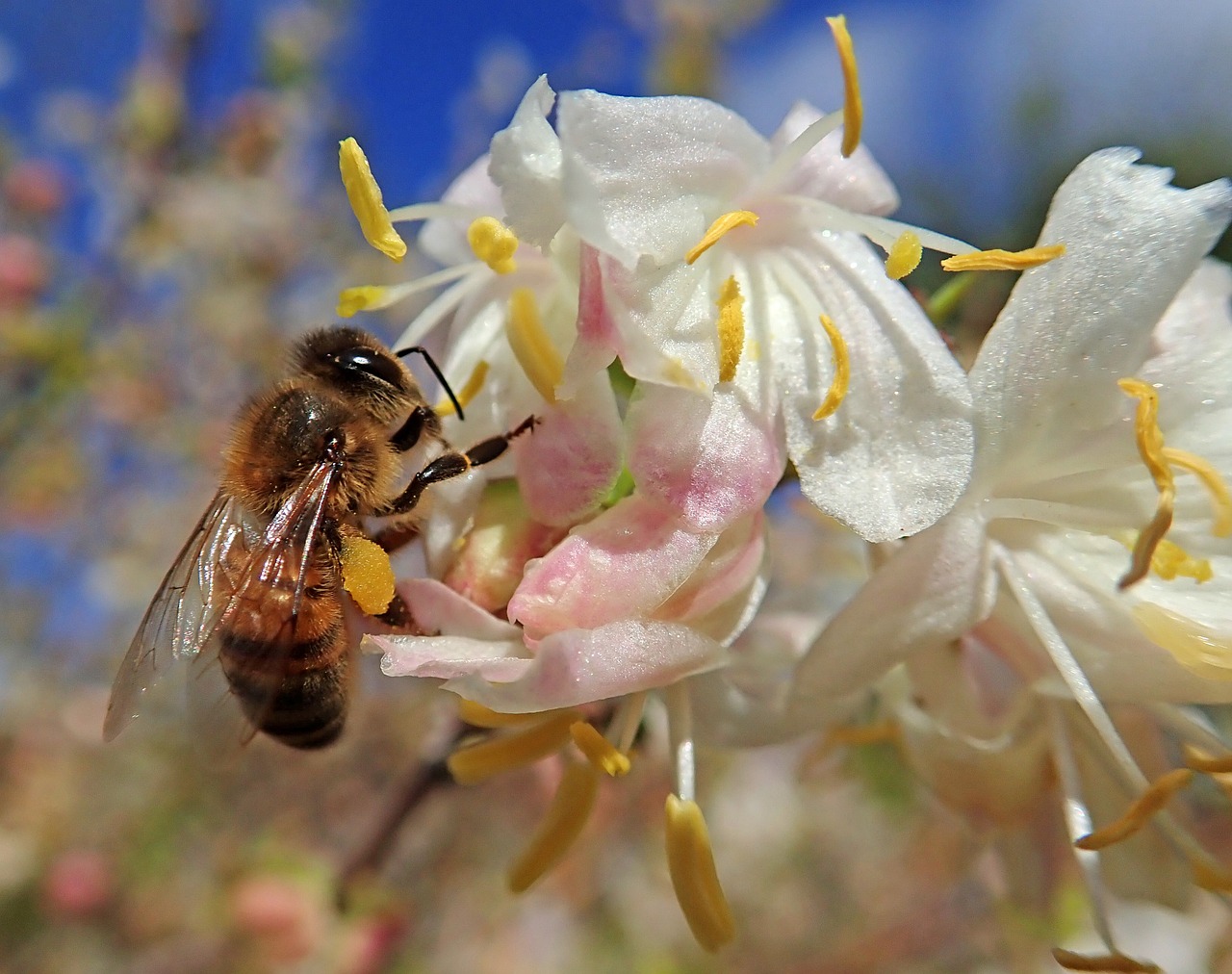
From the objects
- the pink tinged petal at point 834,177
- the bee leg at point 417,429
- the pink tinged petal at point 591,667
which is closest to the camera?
the pink tinged petal at point 591,667

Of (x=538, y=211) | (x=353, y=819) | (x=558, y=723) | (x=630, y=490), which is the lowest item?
(x=353, y=819)

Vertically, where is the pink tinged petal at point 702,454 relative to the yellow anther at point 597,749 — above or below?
above

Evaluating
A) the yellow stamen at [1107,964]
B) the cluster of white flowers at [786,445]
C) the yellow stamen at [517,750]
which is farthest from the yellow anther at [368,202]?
the yellow stamen at [1107,964]

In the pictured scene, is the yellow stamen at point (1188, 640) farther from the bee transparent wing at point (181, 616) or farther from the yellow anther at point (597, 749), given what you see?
the bee transparent wing at point (181, 616)

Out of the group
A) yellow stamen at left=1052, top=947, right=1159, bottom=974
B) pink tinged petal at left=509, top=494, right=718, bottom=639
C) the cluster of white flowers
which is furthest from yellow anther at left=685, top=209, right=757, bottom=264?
yellow stamen at left=1052, top=947, right=1159, bottom=974

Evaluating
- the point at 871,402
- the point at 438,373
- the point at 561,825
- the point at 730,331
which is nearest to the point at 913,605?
the point at 871,402

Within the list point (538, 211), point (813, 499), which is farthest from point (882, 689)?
point (538, 211)

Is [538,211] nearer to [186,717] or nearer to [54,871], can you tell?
[186,717]
